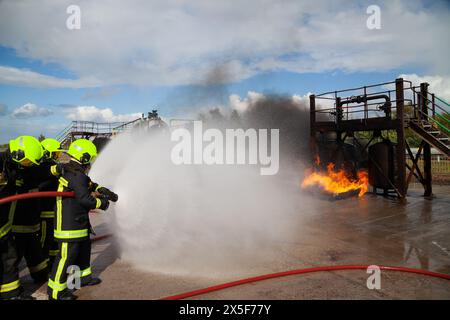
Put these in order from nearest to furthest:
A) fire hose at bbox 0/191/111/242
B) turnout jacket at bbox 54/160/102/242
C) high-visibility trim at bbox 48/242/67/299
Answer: fire hose at bbox 0/191/111/242 < high-visibility trim at bbox 48/242/67/299 < turnout jacket at bbox 54/160/102/242

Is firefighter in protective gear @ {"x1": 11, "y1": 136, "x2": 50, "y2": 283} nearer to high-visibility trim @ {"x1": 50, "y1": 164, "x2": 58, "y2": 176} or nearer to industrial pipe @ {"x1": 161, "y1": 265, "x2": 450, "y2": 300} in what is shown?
high-visibility trim @ {"x1": 50, "y1": 164, "x2": 58, "y2": 176}

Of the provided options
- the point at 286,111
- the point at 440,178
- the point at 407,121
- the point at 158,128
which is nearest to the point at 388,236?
the point at 407,121

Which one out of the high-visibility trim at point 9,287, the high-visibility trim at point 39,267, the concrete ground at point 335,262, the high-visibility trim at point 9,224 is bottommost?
the concrete ground at point 335,262

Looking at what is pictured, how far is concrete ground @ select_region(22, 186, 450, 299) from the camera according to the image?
4391 millimetres

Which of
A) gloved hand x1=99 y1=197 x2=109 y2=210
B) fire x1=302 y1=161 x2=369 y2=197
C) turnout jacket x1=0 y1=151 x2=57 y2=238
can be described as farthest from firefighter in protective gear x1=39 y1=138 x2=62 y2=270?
fire x1=302 y1=161 x2=369 y2=197

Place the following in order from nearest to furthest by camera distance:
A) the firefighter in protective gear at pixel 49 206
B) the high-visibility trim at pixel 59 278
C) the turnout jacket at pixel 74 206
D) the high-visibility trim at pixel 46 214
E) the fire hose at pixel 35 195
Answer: the fire hose at pixel 35 195 → the high-visibility trim at pixel 59 278 → the turnout jacket at pixel 74 206 → the firefighter in protective gear at pixel 49 206 → the high-visibility trim at pixel 46 214

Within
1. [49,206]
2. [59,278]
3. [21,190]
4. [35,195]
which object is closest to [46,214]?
[49,206]

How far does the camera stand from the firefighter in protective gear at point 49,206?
4902 millimetres

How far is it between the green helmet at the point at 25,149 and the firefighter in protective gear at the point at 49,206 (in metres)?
0.36

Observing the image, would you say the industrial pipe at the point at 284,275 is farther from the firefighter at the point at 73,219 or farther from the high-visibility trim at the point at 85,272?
the firefighter at the point at 73,219

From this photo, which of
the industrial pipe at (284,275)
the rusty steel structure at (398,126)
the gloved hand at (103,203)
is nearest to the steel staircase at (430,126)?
the rusty steel structure at (398,126)

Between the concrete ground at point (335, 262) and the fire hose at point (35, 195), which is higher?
the fire hose at point (35, 195)

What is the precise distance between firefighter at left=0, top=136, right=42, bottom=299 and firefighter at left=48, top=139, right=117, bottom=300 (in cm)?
46
